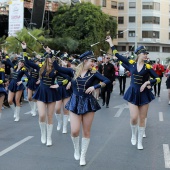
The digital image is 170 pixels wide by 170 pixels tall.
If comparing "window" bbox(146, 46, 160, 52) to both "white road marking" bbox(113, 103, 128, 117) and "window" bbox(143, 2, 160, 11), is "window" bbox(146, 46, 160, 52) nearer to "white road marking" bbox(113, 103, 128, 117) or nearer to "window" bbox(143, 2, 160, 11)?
"window" bbox(143, 2, 160, 11)

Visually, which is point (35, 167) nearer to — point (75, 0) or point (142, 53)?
point (142, 53)

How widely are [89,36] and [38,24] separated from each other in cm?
818

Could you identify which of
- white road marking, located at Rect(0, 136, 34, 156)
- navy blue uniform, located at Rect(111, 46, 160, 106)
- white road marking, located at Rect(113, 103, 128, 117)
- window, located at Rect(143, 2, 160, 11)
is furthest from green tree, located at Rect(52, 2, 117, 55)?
navy blue uniform, located at Rect(111, 46, 160, 106)

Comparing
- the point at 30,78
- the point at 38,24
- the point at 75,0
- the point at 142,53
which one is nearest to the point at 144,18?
the point at 75,0

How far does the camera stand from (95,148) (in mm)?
8406

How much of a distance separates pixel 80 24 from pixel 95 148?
130 feet

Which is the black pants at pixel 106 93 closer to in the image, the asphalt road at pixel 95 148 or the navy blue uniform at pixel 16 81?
the asphalt road at pixel 95 148

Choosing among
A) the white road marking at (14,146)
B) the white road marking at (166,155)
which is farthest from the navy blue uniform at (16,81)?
the white road marking at (166,155)

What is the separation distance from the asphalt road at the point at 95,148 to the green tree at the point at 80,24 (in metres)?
34.9

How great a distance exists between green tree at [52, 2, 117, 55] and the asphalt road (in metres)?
34.9

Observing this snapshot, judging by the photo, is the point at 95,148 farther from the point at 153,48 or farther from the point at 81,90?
the point at 153,48

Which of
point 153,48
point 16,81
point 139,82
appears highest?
point 153,48

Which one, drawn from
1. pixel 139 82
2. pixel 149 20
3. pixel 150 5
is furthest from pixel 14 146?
pixel 150 5

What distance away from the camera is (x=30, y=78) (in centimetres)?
1395
